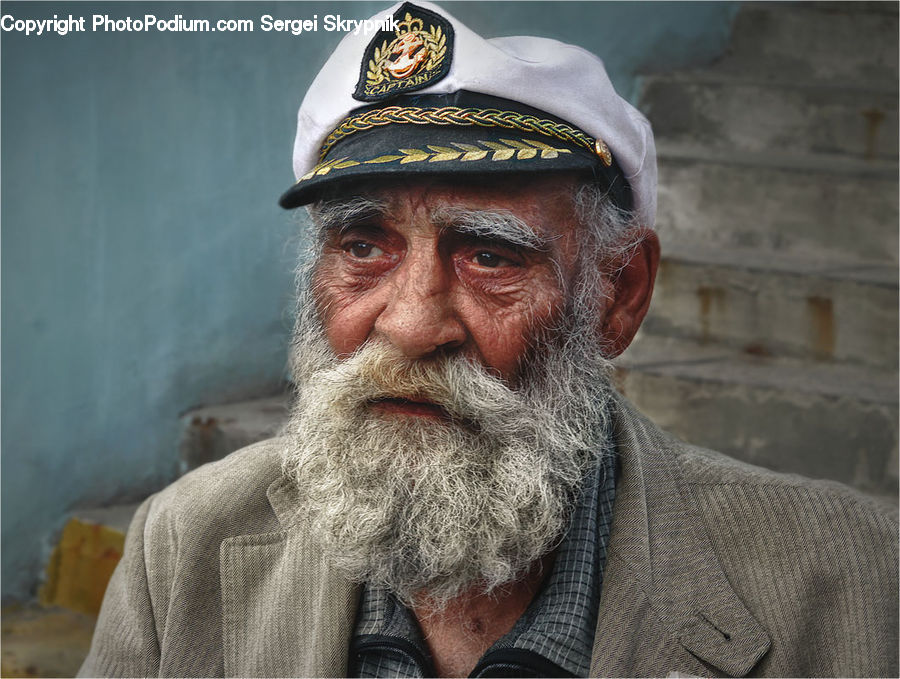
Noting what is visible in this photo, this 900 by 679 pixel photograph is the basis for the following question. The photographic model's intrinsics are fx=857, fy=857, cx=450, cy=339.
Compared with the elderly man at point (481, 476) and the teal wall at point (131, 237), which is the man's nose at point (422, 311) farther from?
the teal wall at point (131, 237)

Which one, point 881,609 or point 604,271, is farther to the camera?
point 604,271

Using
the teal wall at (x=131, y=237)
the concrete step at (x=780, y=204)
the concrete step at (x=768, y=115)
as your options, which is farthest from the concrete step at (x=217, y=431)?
the concrete step at (x=768, y=115)

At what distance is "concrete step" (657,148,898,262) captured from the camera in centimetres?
366

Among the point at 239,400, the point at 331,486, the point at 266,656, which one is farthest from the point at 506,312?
the point at 239,400

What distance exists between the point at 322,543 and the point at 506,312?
0.60 metres

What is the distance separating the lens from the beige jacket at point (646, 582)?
1608mm

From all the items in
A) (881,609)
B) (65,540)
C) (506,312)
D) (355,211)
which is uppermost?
(355,211)

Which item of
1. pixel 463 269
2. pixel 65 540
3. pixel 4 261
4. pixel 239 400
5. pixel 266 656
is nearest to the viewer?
pixel 463 269

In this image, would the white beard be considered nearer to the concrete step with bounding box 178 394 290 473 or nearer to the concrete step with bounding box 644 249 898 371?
the concrete step with bounding box 178 394 290 473

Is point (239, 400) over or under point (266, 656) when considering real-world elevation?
over

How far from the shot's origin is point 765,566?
1673 millimetres

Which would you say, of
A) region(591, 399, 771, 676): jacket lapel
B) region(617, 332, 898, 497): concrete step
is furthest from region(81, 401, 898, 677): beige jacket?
region(617, 332, 898, 497): concrete step

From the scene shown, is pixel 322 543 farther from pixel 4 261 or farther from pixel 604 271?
pixel 4 261

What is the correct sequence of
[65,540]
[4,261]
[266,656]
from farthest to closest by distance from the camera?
[65,540], [4,261], [266,656]
